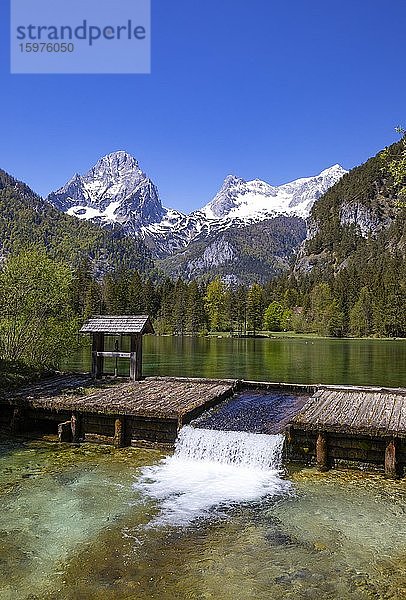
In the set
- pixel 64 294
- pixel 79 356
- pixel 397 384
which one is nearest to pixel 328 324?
pixel 79 356

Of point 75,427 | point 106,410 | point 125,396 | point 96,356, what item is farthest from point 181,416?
point 96,356

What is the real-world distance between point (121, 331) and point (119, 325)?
433 millimetres

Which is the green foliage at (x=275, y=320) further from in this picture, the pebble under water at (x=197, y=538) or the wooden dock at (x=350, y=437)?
the pebble under water at (x=197, y=538)

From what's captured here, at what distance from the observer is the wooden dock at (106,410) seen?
1866 centimetres

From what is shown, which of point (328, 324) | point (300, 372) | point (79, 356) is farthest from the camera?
point (328, 324)

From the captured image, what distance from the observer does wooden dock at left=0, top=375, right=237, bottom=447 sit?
18.7 m

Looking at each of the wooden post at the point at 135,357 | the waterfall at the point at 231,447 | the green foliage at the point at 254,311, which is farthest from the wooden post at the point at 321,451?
the green foliage at the point at 254,311

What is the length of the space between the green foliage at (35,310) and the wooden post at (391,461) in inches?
750

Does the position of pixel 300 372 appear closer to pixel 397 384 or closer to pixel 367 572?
pixel 397 384

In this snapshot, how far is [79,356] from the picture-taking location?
6325 centimetres

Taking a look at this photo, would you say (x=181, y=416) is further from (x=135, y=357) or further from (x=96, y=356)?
(x=96, y=356)

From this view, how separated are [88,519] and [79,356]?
52.6 metres

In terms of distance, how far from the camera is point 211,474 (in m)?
16.1

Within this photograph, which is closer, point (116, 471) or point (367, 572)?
point (367, 572)
